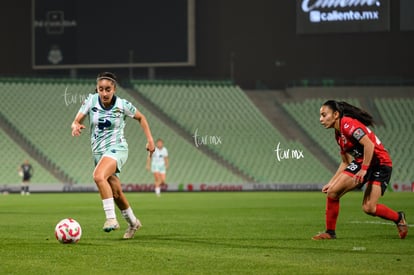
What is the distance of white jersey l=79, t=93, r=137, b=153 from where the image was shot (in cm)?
1336

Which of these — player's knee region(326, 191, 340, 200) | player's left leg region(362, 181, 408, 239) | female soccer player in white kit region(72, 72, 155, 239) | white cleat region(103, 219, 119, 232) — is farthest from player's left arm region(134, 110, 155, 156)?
player's left leg region(362, 181, 408, 239)

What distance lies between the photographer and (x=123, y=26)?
44.6 meters

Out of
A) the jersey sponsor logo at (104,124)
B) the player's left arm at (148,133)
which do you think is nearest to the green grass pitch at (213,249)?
the player's left arm at (148,133)

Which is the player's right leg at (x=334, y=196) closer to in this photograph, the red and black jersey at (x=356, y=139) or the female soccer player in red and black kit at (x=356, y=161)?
the female soccer player in red and black kit at (x=356, y=161)

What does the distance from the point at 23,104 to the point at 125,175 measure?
6746 millimetres

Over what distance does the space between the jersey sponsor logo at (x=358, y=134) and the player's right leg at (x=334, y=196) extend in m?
0.62

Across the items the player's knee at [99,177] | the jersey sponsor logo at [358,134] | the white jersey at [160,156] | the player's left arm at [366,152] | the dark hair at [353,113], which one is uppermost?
the dark hair at [353,113]

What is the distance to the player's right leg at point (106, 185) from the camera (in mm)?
12829

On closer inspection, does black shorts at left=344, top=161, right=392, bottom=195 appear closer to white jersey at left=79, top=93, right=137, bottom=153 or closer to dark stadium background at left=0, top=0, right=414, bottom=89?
white jersey at left=79, top=93, right=137, bottom=153

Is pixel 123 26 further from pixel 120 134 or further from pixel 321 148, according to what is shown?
pixel 120 134

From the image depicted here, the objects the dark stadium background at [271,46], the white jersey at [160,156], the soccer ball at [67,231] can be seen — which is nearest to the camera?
the soccer ball at [67,231]

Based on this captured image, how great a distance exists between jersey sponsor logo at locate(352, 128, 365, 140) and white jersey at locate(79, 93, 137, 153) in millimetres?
3058

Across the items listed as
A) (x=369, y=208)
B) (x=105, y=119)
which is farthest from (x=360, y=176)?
(x=105, y=119)

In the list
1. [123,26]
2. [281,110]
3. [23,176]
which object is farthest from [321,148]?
[23,176]
